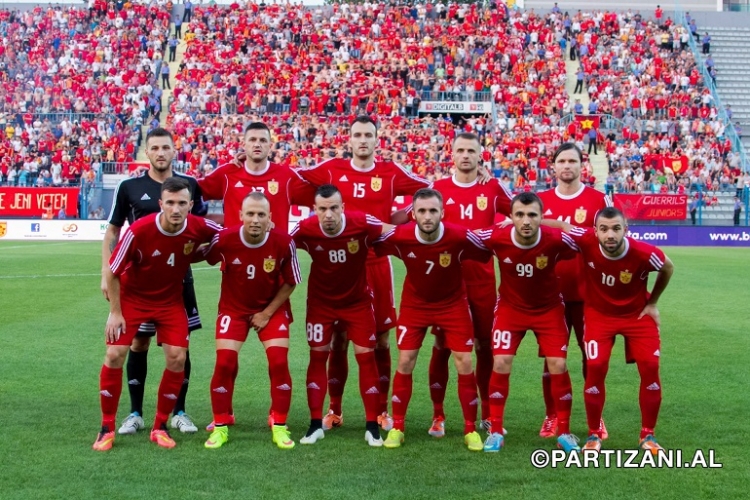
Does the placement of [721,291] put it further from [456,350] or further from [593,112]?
[593,112]

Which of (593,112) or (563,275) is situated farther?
(593,112)

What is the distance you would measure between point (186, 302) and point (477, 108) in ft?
103

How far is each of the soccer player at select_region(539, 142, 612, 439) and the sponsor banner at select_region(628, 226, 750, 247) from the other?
78.0 ft

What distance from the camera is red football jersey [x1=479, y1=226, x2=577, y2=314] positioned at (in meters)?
6.58

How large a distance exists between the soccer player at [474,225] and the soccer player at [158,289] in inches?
75.1

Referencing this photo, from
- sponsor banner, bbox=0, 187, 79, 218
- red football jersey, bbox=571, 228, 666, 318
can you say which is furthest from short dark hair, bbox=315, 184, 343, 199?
sponsor banner, bbox=0, 187, 79, 218

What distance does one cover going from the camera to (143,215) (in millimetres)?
7168

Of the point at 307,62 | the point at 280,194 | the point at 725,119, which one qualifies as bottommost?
the point at 280,194

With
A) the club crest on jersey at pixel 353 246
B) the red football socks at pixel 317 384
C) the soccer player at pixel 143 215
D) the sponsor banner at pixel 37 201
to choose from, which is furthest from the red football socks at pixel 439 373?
the sponsor banner at pixel 37 201

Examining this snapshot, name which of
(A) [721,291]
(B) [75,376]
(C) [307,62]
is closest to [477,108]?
(C) [307,62]

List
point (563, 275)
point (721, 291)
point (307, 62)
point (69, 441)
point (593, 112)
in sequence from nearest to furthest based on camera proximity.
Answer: point (69, 441) → point (563, 275) → point (721, 291) → point (593, 112) → point (307, 62)

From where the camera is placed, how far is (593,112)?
36.6 meters

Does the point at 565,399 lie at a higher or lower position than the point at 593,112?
lower

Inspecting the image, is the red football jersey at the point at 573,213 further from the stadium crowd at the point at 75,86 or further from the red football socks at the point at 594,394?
the stadium crowd at the point at 75,86
